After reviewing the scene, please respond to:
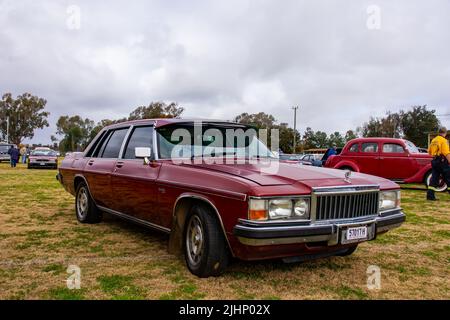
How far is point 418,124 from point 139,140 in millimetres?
67391

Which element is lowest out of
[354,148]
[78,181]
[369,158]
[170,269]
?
[170,269]

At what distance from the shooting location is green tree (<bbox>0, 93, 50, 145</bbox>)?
7144 centimetres

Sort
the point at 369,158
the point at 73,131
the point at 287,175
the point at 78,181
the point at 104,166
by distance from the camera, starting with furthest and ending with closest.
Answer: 1. the point at 73,131
2. the point at 369,158
3. the point at 78,181
4. the point at 104,166
5. the point at 287,175

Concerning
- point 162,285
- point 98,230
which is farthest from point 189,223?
point 98,230

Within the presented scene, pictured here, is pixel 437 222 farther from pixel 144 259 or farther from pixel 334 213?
pixel 144 259

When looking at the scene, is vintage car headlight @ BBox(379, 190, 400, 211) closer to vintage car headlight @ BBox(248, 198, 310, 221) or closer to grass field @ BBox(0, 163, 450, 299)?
grass field @ BBox(0, 163, 450, 299)

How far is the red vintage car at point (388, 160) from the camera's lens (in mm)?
12133

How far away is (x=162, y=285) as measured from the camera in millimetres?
3512

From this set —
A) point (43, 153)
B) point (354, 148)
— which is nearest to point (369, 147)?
point (354, 148)

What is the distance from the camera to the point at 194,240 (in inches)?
151

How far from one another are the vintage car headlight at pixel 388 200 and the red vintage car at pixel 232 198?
0.4 inches

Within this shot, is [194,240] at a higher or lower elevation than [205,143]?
lower

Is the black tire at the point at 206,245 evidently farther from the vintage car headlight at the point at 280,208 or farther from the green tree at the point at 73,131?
the green tree at the point at 73,131

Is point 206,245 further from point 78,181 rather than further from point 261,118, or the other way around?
point 261,118
